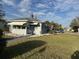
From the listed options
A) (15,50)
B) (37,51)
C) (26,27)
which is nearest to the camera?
(37,51)

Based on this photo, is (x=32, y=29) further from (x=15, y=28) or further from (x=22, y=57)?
(x=22, y=57)

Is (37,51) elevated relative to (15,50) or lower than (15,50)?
lower

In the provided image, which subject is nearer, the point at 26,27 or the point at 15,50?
the point at 15,50

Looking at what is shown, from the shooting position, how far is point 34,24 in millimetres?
51625

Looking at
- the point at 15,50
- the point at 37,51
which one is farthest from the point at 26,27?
the point at 37,51

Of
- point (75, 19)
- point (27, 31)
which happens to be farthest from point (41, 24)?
point (75, 19)

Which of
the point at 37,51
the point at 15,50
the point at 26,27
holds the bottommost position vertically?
the point at 37,51

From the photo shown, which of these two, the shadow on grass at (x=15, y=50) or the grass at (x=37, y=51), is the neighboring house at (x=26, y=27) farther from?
the shadow on grass at (x=15, y=50)

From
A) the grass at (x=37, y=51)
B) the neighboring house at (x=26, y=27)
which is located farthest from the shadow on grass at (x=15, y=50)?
the neighboring house at (x=26, y=27)

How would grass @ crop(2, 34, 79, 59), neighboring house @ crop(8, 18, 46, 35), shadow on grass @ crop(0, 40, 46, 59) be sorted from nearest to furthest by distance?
1. shadow on grass @ crop(0, 40, 46, 59)
2. grass @ crop(2, 34, 79, 59)
3. neighboring house @ crop(8, 18, 46, 35)

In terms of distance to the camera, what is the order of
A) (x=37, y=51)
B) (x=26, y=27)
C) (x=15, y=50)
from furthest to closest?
(x=26, y=27), (x=15, y=50), (x=37, y=51)

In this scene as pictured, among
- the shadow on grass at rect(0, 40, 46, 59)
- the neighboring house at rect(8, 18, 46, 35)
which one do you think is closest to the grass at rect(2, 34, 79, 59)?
the shadow on grass at rect(0, 40, 46, 59)

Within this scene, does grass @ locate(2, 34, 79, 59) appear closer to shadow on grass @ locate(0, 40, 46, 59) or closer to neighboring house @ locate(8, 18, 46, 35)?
shadow on grass @ locate(0, 40, 46, 59)

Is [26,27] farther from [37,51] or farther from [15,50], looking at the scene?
[37,51]
